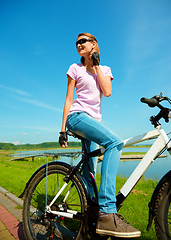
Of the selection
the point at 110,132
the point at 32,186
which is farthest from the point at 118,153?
A: the point at 32,186

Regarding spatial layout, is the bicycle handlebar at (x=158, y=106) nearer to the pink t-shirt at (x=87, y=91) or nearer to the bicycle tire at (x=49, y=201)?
the pink t-shirt at (x=87, y=91)

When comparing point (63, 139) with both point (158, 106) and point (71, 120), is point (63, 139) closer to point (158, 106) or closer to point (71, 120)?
point (71, 120)

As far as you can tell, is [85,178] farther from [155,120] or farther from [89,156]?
[155,120]

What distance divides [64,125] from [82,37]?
1.08 metres

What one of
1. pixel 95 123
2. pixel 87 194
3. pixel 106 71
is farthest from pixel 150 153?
pixel 106 71

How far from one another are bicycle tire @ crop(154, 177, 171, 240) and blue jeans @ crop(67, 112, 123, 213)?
1.24 ft

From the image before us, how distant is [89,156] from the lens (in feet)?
6.18

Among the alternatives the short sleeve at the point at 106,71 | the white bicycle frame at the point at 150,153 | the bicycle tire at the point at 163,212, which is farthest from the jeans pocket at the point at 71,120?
the bicycle tire at the point at 163,212

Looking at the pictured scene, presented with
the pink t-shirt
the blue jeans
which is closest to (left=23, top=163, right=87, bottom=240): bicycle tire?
the blue jeans

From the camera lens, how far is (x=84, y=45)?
201 cm

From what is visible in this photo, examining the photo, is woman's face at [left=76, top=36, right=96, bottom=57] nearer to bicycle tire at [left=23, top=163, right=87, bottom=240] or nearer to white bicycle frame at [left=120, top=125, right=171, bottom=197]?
white bicycle frame at [left=120, top=125, right=171, bottom=197]

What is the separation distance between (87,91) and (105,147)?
68cm

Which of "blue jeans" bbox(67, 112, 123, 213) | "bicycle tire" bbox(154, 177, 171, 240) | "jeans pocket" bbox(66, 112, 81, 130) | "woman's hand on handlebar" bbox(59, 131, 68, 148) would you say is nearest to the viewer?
"bicycle tire" bbox(154, 177, 171, 240)

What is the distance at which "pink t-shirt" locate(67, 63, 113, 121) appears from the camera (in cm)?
190
